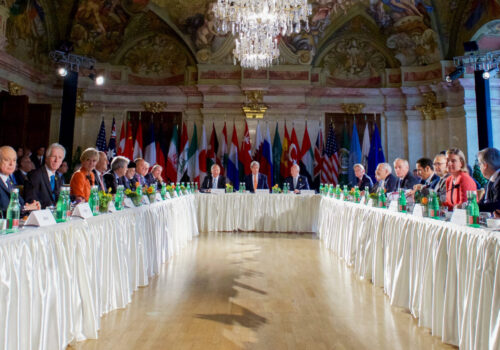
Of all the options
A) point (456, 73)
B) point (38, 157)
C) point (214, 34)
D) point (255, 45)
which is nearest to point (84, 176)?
point (255, 45)

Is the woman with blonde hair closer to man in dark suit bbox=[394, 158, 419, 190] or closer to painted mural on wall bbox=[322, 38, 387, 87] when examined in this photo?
man in dark suit bbox=[394, 158, 419, 190]

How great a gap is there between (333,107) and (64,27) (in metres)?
9.13

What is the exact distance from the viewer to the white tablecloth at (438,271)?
1.92 metres

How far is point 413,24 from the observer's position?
1111 centimetres

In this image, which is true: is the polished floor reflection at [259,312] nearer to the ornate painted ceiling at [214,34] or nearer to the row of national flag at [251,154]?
the row of national flag at [251,154]

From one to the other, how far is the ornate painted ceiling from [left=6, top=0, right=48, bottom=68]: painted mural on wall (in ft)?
0.09

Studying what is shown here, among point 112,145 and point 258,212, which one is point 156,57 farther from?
point 258,212

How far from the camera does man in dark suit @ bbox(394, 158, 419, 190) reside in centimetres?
463

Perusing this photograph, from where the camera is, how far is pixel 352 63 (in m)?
12.4

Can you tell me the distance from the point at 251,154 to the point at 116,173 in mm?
6800

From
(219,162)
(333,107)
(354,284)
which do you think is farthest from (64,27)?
(354,284)

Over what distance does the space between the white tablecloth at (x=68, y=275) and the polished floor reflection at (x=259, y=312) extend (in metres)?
0.21

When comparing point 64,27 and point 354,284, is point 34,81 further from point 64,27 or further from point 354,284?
point 354,284

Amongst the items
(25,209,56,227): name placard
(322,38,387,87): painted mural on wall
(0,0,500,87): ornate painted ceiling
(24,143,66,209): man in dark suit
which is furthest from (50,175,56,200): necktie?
(322,38,387,87): painted mural on wall
